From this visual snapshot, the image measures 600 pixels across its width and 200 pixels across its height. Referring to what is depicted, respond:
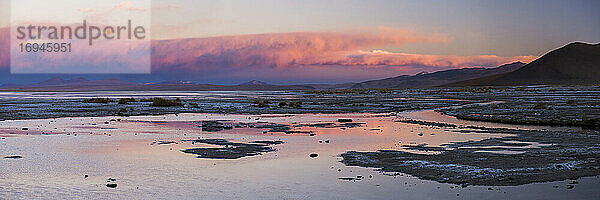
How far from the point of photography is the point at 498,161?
1406cm

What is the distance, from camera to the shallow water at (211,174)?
10688 mm

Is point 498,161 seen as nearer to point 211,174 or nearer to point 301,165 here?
point 301,165

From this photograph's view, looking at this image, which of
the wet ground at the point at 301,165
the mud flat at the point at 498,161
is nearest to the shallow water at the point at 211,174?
the wet ground at the point at 301,165

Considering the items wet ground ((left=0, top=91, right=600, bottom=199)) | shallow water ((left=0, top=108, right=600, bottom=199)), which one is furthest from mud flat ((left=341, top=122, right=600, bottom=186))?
shallow water ((left=0, top=108, right=600, bottom=199))

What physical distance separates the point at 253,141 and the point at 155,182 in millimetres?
7739

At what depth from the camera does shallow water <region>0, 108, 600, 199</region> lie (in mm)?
10688

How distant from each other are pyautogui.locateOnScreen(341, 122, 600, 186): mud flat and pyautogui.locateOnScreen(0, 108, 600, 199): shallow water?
0.52 meters

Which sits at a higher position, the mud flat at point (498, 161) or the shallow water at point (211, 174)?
the mud flat at point (498, 161)

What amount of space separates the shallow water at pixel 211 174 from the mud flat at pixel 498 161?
518 mm

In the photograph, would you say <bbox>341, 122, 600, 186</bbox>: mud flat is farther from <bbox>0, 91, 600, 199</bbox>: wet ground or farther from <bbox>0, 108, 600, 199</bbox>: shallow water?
<bbox>0, 108, 600, 199</bbox>: shallow water

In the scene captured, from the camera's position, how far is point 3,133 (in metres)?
22.5

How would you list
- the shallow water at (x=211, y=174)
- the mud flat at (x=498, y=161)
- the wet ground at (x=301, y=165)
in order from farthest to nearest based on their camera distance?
the mud flat at (x=498, y=161) → the wet ground at (x=301, y=165) → the shallow water at (x=211, y=174)

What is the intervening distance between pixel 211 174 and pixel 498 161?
22.6ft

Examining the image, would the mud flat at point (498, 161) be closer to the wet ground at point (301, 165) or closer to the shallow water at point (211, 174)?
the wet ground at point (301, 165)
